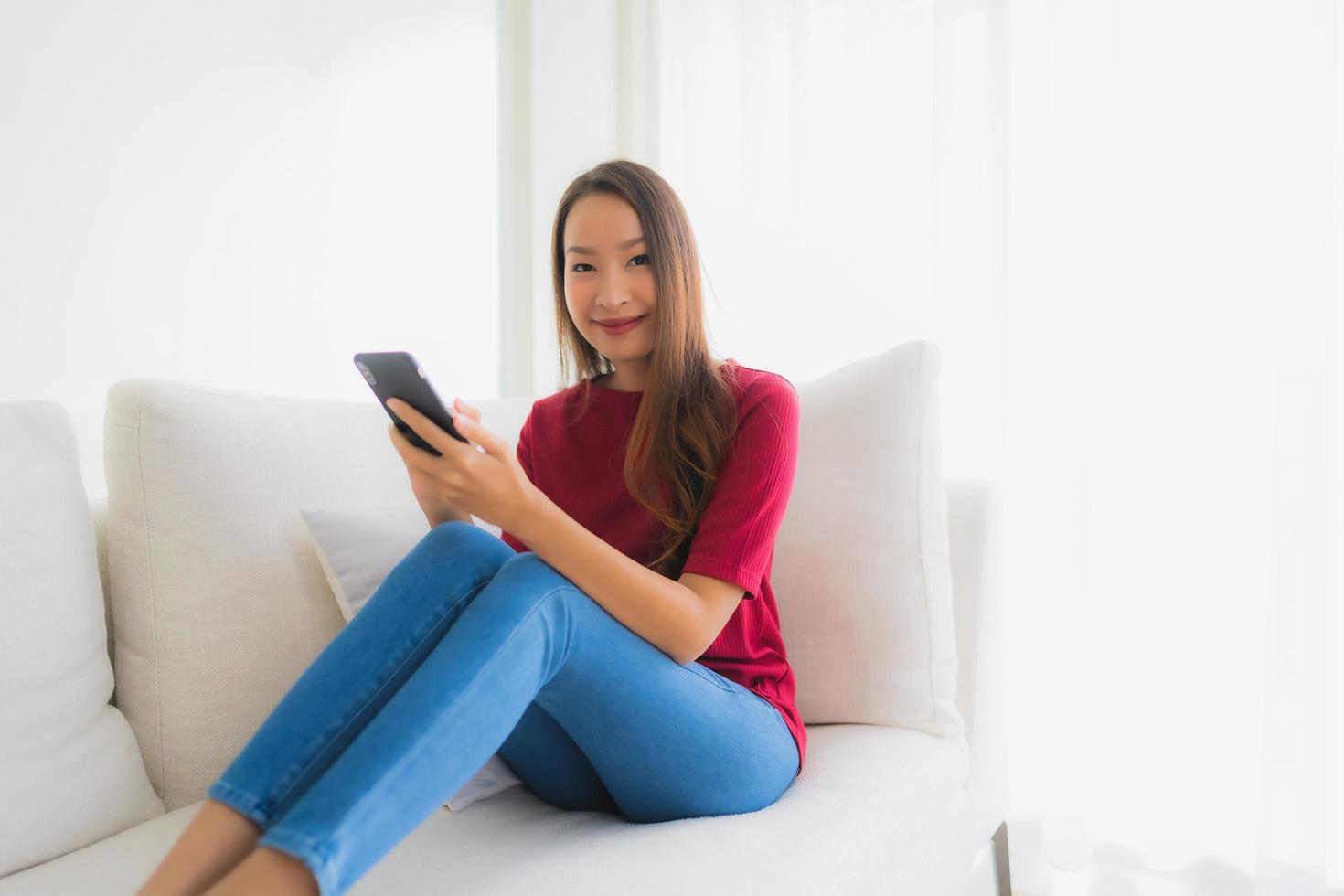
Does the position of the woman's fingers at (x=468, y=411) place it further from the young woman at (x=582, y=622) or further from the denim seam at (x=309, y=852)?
the denim seam at (x=309, y=852)

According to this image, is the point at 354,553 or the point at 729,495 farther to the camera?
the point at 354,553

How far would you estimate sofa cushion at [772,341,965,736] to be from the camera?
1.32 meters

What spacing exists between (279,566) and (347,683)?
47cm

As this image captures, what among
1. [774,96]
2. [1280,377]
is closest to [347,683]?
[1280,377]

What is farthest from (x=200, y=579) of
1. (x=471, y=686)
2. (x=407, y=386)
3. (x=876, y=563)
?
(x=876, y=563)

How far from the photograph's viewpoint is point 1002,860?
5.11 ft

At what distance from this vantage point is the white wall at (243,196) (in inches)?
59.7

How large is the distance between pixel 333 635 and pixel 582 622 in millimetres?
551

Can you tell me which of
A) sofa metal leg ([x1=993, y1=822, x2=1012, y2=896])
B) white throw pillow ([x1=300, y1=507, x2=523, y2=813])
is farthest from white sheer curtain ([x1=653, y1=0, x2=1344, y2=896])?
white throw pillow ([x1=300, y1=507, x2=523, y2=813])

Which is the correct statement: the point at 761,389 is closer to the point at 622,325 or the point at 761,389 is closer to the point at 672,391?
the point at 672,391

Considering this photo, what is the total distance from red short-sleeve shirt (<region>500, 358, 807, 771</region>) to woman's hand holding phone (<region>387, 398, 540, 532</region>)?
23 centimetres

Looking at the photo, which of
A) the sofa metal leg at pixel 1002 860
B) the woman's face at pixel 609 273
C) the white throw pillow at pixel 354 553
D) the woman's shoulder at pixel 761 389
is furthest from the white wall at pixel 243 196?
the sofa metal leg at pixel 1002 860

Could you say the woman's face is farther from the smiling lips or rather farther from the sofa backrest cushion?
the sofa backrest cushion

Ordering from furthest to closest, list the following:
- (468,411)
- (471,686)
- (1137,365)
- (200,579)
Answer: (1137,365), (200,579), (468,411), (471,686)
